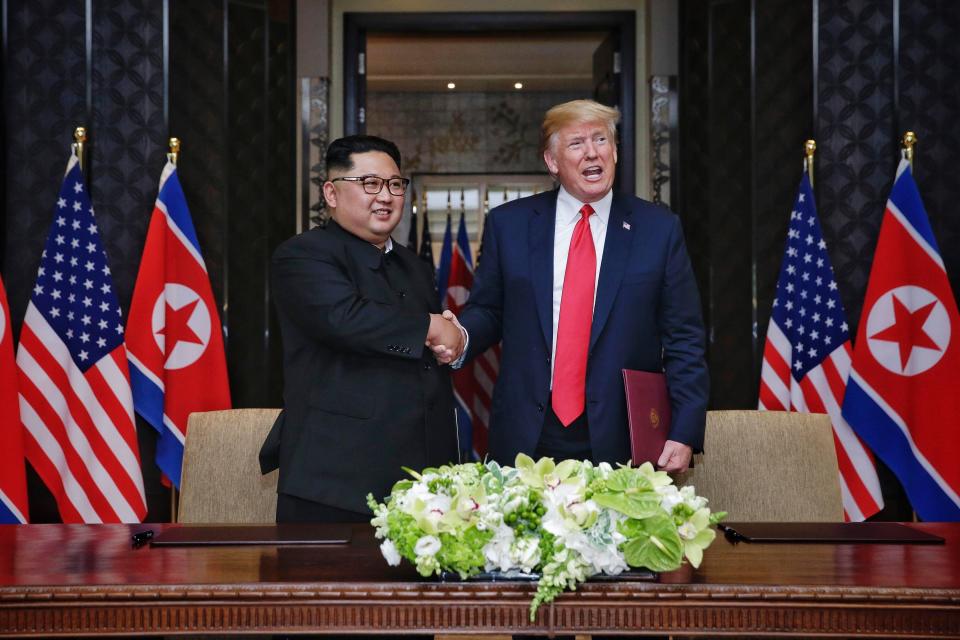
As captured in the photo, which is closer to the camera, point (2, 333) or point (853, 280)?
point (2, 333)

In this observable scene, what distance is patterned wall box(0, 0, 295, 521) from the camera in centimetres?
363

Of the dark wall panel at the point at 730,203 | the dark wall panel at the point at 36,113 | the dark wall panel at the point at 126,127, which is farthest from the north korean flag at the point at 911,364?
the dark wall panel at the point at 36,113

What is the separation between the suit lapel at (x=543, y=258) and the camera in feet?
7.57

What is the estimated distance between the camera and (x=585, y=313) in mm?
2309

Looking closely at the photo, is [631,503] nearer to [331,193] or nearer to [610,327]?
[610,327]

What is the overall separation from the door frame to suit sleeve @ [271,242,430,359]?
11.3ft

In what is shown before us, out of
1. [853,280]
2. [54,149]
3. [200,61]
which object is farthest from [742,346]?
[54,149]

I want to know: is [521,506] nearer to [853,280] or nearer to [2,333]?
[2,333]

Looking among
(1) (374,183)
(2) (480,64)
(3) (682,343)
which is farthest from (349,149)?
(2) (480,64)

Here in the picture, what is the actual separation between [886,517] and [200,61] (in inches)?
123

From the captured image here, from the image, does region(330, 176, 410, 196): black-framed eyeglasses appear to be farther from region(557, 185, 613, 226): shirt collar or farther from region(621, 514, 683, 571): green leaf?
region(621, 514, 683, 571): green leaf

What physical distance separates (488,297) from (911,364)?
1.71 metres

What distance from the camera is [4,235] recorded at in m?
3.59

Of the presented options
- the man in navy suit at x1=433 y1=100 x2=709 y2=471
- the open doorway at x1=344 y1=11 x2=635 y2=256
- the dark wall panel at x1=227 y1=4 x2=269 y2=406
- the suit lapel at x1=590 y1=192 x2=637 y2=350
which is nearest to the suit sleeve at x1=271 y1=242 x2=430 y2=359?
the man in navy suit at x1=433 y1=100 x2=709 y2=471
